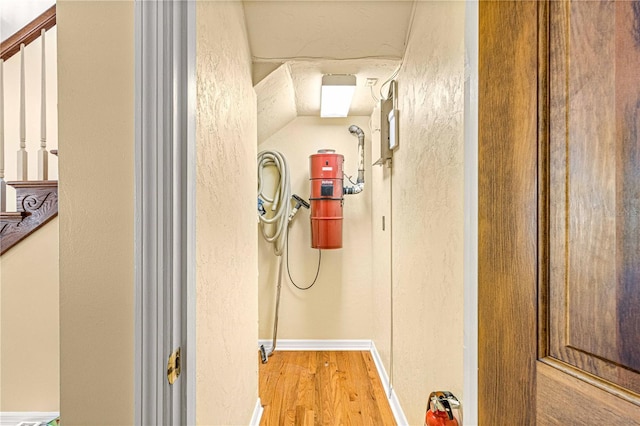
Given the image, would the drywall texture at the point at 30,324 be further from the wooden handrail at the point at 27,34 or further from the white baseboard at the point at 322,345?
the white baseboard at the point at 322,345

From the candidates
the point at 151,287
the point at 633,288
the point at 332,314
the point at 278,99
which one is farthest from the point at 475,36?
the point at 332,314

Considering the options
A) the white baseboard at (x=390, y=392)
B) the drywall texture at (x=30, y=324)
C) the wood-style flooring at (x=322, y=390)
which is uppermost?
the drywall texture at (x=30, y=324)

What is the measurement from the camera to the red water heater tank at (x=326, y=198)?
2951mm

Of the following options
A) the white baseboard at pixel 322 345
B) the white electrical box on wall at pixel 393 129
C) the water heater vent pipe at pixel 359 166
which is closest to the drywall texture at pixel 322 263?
the white baseboard at pixel 322 345

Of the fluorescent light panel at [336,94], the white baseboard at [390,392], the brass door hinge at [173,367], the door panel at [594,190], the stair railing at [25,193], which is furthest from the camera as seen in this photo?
the fluorescent light panel at [336,94]

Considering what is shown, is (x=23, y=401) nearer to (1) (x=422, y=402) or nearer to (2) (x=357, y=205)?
(1) (x=422, y=402)

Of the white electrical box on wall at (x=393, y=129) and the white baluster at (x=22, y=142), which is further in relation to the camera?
the white electrical box on wall at (x=393, y=129)

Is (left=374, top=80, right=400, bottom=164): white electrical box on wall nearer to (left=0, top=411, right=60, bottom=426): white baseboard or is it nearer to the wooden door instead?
the wooden door

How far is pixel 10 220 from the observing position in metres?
1.60

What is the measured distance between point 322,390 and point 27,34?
105 inches

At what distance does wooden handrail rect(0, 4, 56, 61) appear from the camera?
5.17 ft

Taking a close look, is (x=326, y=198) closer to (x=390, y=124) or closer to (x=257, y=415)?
(x=390, y=124)

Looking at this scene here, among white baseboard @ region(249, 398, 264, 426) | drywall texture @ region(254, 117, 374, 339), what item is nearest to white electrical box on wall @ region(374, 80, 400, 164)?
drywall texture @ region(254, 117, 374, 339)

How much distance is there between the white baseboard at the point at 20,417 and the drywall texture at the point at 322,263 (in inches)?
69.2
